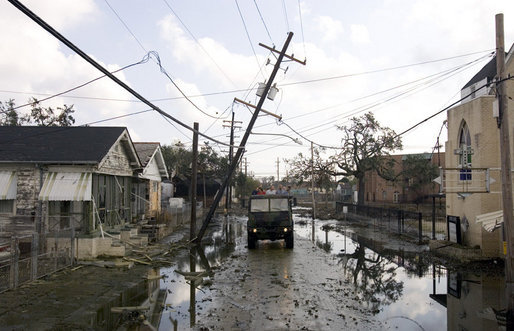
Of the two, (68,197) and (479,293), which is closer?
(479,293)

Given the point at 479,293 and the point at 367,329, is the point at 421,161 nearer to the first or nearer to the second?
the point at 479,293

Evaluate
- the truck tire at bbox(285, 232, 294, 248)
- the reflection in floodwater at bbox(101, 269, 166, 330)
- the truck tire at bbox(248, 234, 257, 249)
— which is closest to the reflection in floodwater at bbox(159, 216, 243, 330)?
the reflection in floodwater at bbox(101, 269, 166, 330)

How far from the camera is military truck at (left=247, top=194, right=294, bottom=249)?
18.2 m

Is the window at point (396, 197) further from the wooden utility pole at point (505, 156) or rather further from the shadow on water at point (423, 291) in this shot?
the wooden utility pole at point (505, 156)

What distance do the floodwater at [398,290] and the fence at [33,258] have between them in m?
3.17

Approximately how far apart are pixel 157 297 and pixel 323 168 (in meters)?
34.2

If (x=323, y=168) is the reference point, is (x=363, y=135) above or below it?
above

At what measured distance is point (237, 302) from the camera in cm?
949

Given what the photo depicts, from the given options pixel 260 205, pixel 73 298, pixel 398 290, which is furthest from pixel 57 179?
pixel 398 290

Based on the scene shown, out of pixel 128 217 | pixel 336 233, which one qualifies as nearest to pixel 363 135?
pixel 336 233

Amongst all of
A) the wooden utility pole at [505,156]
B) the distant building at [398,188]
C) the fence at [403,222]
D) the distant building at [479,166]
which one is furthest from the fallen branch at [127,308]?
the distant building at [398,188]

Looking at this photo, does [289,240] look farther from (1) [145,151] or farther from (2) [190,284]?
(1) [145,151]

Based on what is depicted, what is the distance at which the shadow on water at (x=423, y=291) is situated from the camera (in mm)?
8348

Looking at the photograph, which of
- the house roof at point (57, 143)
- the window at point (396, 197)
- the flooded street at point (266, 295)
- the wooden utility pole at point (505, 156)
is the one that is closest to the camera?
the flooded street at point (266, 295)
